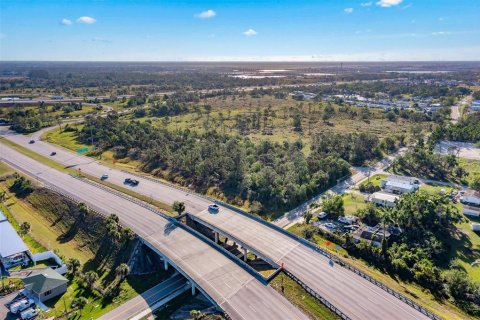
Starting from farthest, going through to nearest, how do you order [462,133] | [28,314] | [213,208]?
[462,133], [213,208], [28,314]

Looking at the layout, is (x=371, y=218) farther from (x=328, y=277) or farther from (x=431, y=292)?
(x=328, y=277)

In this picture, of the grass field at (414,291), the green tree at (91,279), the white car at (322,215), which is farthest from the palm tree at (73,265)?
the white car at (322,215)

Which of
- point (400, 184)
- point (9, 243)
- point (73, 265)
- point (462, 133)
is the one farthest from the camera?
point (462, 133)

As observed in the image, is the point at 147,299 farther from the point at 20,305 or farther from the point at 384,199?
the point at 384,199

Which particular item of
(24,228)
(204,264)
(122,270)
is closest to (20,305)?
(122,270)

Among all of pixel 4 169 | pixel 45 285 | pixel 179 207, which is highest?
pixel 179 207

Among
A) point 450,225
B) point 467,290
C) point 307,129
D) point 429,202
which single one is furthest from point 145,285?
point 307,129

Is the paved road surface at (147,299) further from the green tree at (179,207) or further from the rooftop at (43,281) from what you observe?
the green tree at (179,207)
